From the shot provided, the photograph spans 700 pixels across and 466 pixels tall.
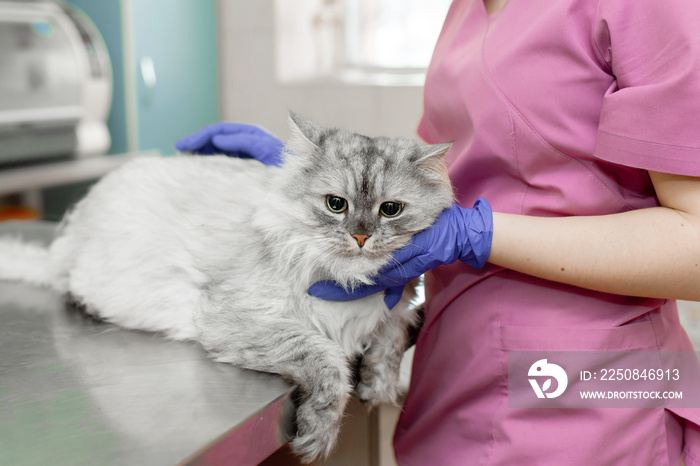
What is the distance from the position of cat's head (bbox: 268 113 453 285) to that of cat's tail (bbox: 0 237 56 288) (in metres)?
0.80

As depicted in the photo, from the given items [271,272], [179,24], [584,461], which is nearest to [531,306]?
[584,461]

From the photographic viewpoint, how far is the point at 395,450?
1492mm

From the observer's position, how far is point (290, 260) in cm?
115

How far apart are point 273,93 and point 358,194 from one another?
3286 millimetres

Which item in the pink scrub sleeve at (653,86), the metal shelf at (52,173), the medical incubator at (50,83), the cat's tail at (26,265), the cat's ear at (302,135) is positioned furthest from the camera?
the medical incubator at (50,83)

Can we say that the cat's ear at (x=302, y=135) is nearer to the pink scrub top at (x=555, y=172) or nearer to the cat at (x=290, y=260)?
the cat at (x=290, y=260)

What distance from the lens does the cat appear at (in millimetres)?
1090

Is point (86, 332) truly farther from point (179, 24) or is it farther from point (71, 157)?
point (179, 24)

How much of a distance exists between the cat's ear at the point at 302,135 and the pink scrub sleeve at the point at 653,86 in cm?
55

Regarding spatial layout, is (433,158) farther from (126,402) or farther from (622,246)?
(126,402)

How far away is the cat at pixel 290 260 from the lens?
109cm

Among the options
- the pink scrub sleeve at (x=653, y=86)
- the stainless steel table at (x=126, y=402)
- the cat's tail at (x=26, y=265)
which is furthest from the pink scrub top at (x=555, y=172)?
the cat's tail at (x=26, y=265)

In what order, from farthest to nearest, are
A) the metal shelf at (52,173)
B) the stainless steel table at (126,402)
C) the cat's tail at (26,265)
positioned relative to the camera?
the metal shelf at (52,173) < the cat's tail at (26,265) < the stainless steel table at (126,402)

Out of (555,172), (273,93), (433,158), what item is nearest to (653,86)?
(555,172)
